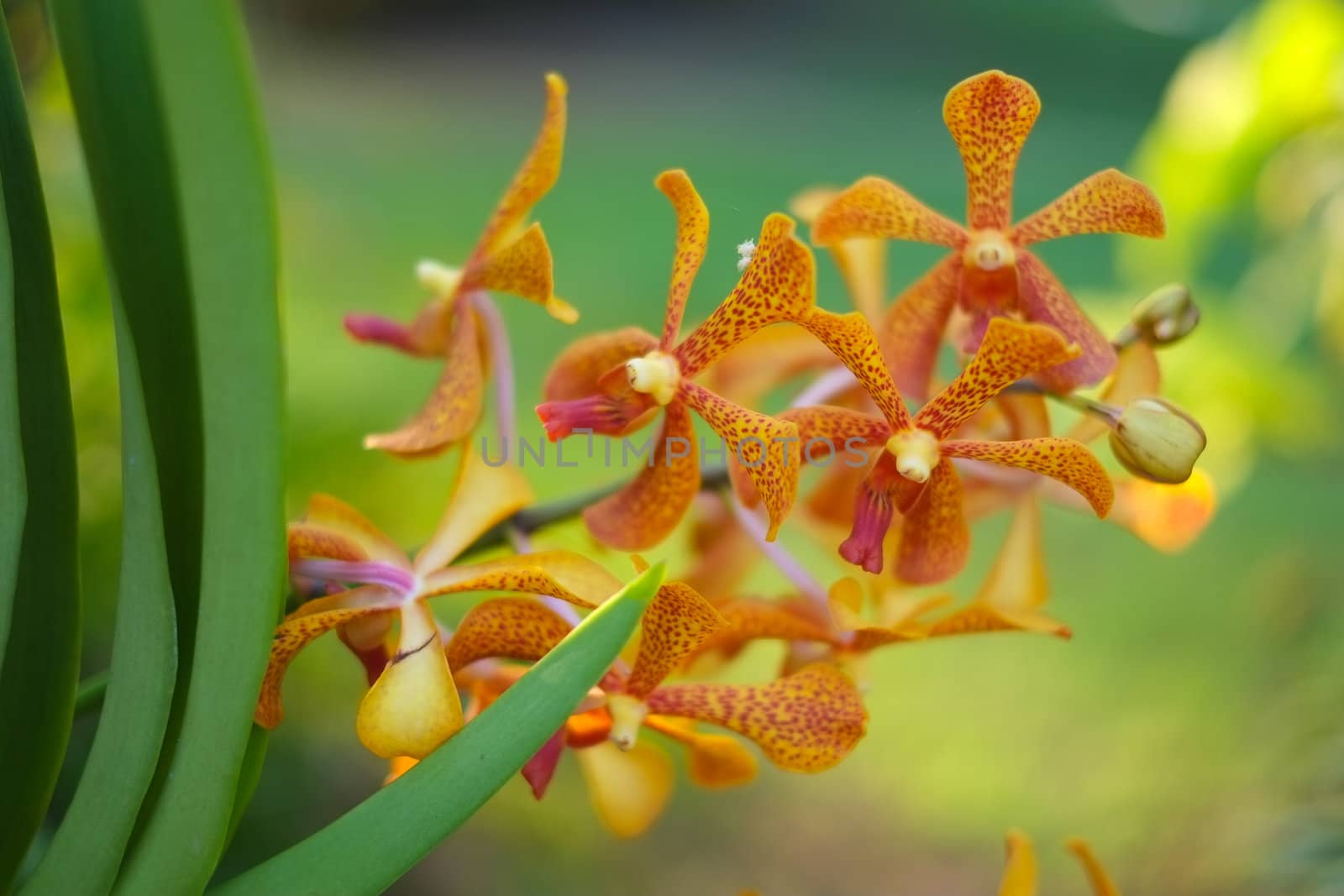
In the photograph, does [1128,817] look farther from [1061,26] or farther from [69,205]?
[1061,26]

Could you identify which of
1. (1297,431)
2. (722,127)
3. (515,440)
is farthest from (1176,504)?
(722,127)

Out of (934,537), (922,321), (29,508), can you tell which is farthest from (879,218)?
(29,508)

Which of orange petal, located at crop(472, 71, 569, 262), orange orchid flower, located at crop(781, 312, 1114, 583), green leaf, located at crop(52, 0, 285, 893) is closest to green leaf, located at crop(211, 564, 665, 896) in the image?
green leaf, located at crop(52, 0, 285, 893)

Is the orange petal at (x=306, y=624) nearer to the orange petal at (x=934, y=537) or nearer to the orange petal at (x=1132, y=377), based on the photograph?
the orange petal at (x=934, y=537)

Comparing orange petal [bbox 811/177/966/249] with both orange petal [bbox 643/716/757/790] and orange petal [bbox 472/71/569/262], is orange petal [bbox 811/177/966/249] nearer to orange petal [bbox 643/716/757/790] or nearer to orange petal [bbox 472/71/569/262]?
orange petal [bbox 472/71/569/262]

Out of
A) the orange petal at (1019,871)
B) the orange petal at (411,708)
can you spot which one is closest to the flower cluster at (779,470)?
the orange petal at (411,708)
